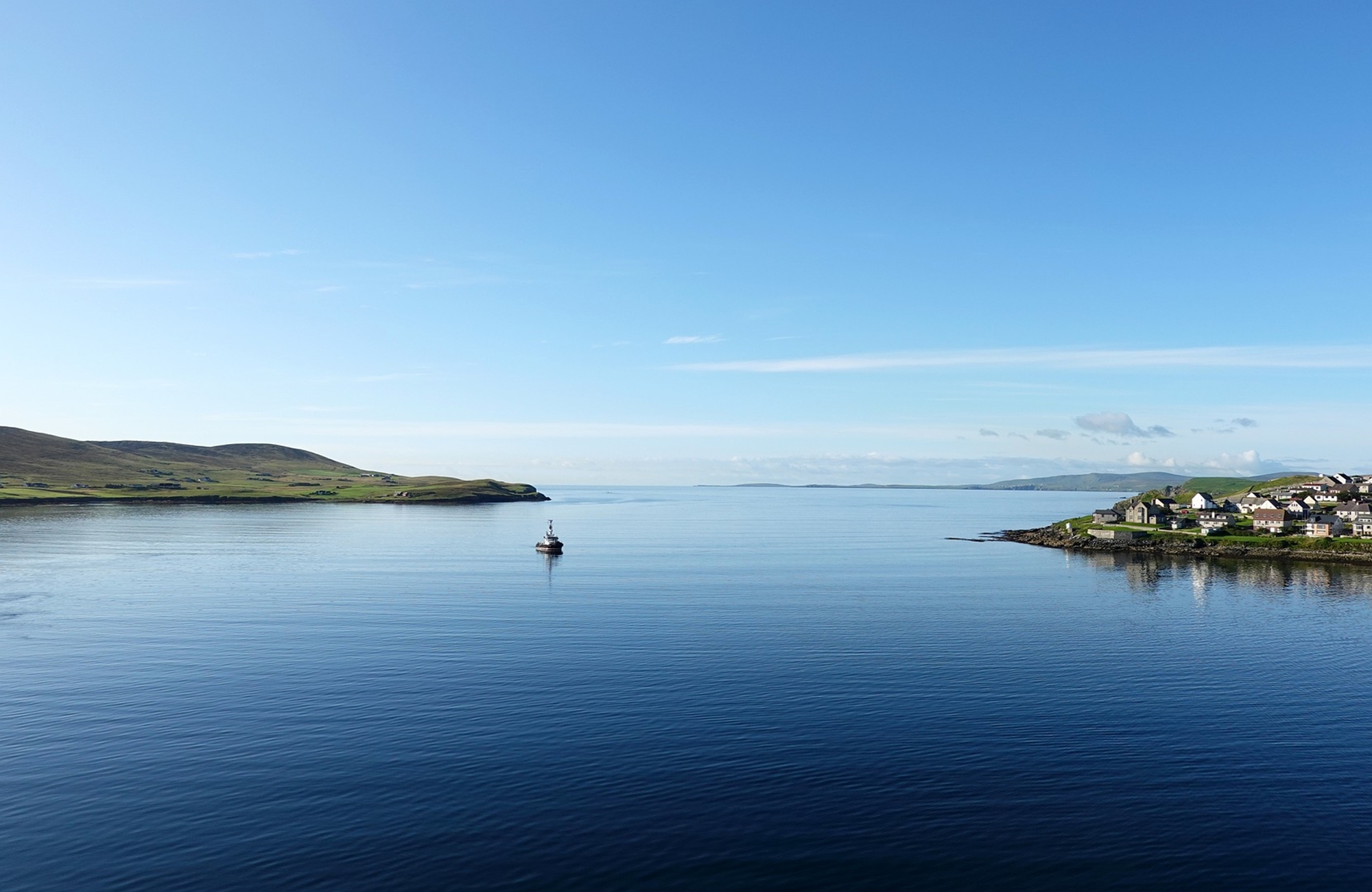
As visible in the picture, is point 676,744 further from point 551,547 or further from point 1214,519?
point 1214,519

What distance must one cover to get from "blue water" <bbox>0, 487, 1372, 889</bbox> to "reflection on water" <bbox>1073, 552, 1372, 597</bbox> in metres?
17.8

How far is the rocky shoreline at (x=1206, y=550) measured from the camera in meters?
142

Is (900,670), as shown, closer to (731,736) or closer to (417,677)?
(731,736)

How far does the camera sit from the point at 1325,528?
159 metres

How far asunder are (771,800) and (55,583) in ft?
357

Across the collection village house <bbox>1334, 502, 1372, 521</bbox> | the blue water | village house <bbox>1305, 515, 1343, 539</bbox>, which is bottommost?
the blue water

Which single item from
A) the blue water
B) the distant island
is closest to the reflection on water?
the distant island

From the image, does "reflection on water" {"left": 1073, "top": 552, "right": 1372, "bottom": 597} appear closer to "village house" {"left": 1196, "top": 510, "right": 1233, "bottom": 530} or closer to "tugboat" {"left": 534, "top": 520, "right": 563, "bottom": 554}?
"village house" {"left": 1196, "top": 510, "right": 1233, "bottom": 530}

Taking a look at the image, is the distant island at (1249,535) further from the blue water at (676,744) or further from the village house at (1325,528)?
the blue water at (676,744)

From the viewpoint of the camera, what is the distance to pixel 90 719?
4762cm

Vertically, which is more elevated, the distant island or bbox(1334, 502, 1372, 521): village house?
bbox(1334, 502, 1372, 521): village house

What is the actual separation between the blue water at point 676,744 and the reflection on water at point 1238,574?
17750 millimetres

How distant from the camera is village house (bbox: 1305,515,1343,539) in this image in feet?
516

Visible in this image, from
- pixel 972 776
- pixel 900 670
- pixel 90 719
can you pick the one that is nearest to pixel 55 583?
pixel 90 719
